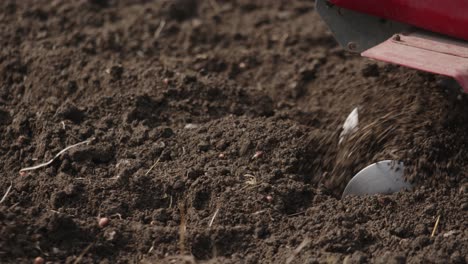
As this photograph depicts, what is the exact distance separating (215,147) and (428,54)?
107 centimetres

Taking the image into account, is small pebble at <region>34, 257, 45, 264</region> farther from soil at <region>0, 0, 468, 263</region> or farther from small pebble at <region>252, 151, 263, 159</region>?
small pebble at <region>252, 151, 263, 159</region>

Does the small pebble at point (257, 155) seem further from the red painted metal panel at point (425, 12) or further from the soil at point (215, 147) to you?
the red painted metal panel at point (425, 12)

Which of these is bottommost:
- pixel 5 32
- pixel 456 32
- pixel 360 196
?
pixel 360 196

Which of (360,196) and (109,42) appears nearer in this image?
(360,196)

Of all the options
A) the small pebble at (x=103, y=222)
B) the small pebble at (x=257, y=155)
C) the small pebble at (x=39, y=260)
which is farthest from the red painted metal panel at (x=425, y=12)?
the small pebble at (x=39, y=260)

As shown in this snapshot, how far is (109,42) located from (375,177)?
78.4 inches

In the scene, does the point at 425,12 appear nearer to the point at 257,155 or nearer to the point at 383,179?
the point at 383,179

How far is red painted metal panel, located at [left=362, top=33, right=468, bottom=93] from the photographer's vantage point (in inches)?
123

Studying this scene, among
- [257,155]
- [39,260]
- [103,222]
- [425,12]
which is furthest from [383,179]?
[39,260]

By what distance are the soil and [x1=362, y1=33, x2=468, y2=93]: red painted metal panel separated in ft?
1.40

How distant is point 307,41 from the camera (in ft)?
16.4

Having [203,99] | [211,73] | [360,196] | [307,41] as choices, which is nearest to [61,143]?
[203,99]

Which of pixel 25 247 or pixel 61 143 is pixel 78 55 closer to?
pixel 61 143

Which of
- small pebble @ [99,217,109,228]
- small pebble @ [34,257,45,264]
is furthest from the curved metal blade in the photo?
small pebble @ [34,257,45,264]
